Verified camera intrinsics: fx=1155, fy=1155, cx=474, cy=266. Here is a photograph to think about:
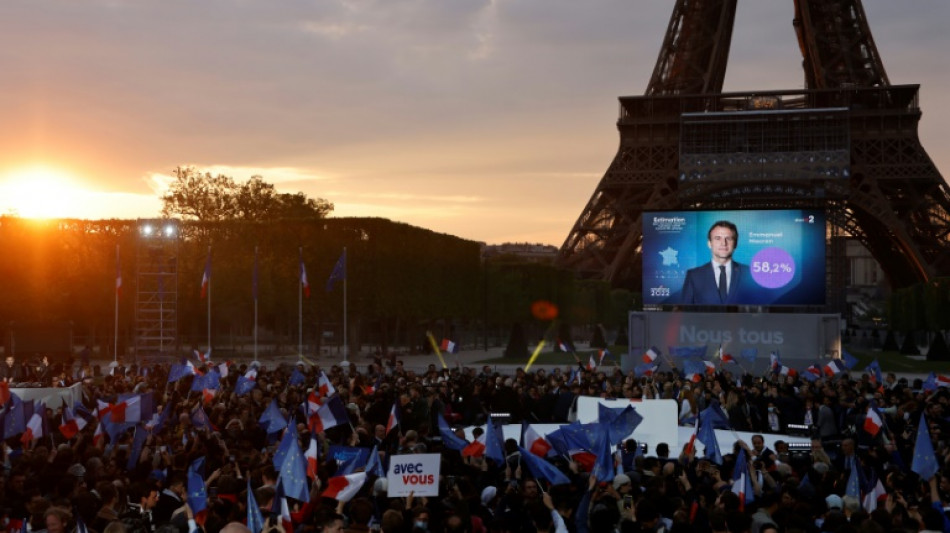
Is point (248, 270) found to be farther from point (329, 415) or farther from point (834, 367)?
point (329, 415)

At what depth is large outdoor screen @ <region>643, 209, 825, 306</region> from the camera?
132ft

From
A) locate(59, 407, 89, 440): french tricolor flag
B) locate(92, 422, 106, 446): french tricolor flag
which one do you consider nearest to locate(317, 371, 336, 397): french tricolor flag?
locate(59, 407, 89, 440): french tricolor flag

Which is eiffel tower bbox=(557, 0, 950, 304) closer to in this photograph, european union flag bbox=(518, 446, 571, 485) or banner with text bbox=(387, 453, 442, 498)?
european union flag bbox=(518, 446, 571, 485)

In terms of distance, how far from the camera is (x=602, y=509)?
876 centimetres

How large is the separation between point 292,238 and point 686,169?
30.7m

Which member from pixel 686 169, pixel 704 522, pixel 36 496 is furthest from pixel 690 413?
pixel 686 169

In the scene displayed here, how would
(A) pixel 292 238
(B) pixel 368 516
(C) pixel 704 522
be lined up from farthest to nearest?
(A) pixel 292 238
(C) pixel 704 522
(B) pixel 368 516

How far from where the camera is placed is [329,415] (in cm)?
1475

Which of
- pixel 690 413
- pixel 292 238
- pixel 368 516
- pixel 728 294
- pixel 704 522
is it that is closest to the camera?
pixel 368 516

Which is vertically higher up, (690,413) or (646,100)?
(646,100)

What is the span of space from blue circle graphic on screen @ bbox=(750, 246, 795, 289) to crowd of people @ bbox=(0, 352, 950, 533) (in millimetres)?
20889

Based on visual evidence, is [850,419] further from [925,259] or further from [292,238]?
[925,259]

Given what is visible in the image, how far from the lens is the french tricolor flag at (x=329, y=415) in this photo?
48.1ft

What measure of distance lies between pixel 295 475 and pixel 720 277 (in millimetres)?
32521
